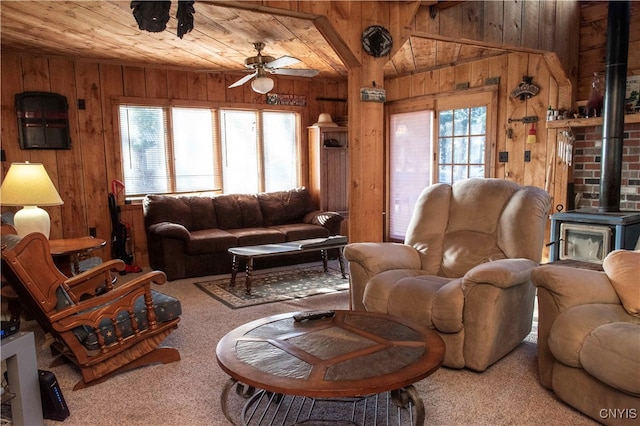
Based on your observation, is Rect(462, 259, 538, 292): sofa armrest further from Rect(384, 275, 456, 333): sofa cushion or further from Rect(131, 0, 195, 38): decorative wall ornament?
Rect(131, 0, 195, 38): decorative wall ornament

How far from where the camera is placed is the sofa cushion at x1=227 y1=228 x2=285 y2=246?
512 cm

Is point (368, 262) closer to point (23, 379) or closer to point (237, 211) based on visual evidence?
point (23, 379)

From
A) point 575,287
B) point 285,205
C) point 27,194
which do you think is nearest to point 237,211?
point 285,205

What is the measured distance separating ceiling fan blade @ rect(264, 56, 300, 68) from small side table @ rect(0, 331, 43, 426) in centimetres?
295

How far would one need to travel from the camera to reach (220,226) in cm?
559

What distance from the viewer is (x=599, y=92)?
4.13 meters

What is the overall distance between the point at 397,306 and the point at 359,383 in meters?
1.10

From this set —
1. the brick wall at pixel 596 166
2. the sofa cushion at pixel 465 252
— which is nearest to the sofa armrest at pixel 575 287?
the sofa cushion at pixel 465 252

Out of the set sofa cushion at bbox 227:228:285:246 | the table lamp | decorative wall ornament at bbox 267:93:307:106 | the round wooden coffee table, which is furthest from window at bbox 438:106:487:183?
the table lamp

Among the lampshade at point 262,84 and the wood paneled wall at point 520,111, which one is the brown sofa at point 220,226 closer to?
the lampshade at point 262,84

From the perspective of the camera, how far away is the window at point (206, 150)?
5.51m

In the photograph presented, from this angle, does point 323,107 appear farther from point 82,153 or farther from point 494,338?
point 494,338

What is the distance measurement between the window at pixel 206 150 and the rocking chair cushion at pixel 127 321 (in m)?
2.96

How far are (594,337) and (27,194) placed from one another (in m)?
3.73
